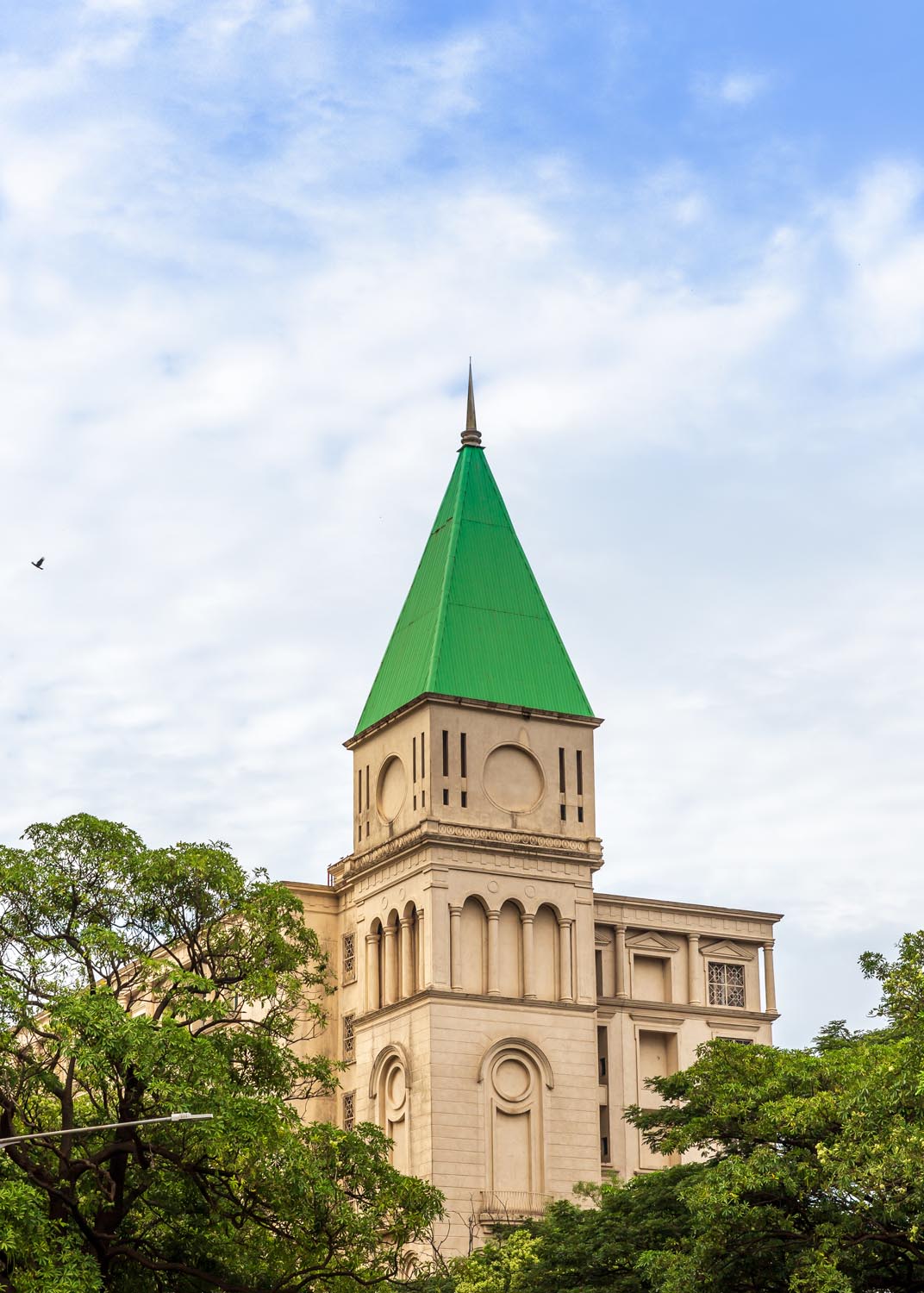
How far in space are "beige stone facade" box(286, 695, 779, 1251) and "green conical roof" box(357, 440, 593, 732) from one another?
971mm

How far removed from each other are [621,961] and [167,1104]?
1700 inches

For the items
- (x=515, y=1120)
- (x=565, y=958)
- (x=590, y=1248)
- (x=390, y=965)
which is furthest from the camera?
(x=565, y=958)

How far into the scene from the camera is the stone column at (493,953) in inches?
2803

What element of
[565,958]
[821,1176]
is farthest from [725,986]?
[821,1176]

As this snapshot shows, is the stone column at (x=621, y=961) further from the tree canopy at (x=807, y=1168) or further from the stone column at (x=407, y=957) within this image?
the tree canopy at (x=807, y=1168)

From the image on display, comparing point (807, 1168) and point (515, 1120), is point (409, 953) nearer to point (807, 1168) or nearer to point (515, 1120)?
point (515, 1120)

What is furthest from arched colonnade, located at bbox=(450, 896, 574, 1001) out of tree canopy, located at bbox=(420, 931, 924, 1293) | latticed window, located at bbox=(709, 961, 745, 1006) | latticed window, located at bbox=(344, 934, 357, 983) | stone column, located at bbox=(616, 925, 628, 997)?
tree canopy, located at bbox=(420, 931, 924, 1293)

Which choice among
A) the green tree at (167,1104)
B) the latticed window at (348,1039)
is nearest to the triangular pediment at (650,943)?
the latticed window at (348,1039)

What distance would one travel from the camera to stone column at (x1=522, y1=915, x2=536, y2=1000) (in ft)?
236

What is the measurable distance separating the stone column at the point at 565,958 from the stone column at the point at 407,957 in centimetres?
527

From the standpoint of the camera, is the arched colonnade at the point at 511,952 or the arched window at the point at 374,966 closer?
the arched colonnade at the point at 511,952

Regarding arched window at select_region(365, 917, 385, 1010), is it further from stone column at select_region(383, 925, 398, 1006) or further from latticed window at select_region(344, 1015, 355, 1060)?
latticed window at select_region(344, 1015, 355, 1060)

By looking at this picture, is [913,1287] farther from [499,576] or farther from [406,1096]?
[499,576]

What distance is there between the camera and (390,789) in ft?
248
